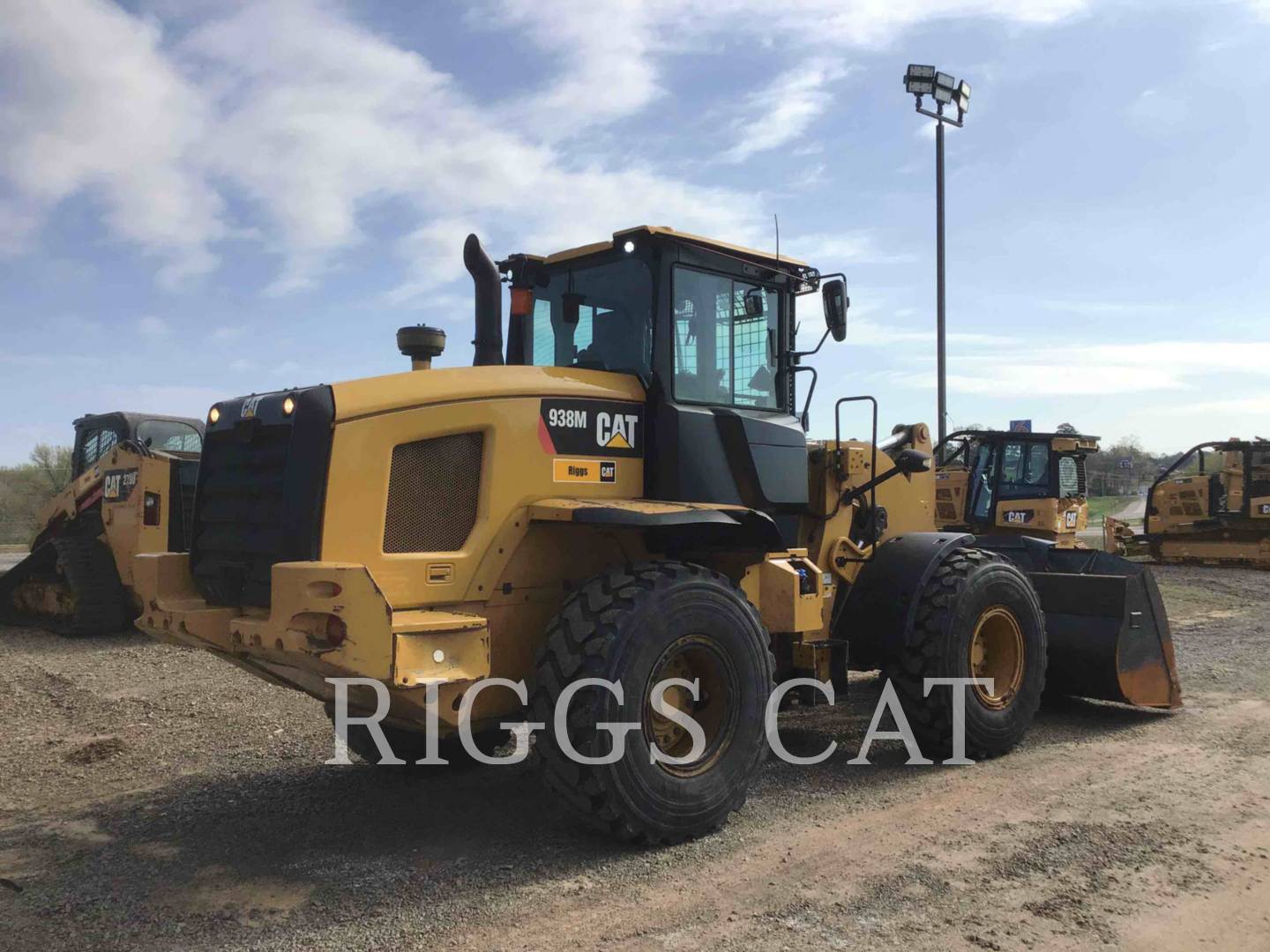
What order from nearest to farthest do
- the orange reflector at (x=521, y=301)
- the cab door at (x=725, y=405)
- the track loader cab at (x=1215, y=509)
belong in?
the cab door at (x=725, y=405), the orange reflector at (x=521, y=301), the track loader cab at (x=1215, y=509)

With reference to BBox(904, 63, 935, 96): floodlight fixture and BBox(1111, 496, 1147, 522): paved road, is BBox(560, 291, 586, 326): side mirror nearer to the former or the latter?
BBox(904, 63, 935, 96): floodlight fixture

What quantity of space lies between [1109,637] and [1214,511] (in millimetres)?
17920

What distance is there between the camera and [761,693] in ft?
16.6

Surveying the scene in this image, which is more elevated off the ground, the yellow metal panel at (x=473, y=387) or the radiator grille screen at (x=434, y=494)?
the yellow metal panel at (x=473, y=387)

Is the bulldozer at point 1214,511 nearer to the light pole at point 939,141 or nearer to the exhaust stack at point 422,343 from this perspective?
the light pole at point 939,141

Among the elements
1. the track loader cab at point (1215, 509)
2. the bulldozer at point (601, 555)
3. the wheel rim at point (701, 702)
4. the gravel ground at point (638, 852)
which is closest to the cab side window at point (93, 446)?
the gravel ground at point (638, 852)

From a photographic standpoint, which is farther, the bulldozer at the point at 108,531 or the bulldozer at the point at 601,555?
the bulldozer at the point at 108,531

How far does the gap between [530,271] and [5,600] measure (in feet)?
33.9

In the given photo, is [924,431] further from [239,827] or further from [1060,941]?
[239,827]

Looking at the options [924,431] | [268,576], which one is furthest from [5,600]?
[924,431]

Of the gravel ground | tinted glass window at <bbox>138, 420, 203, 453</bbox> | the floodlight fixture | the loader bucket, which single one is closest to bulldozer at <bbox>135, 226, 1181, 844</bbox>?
the gravel ground

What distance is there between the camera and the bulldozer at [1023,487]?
61.0ft

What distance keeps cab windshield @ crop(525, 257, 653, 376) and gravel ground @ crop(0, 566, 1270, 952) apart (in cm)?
236

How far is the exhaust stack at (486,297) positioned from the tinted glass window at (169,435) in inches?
361
